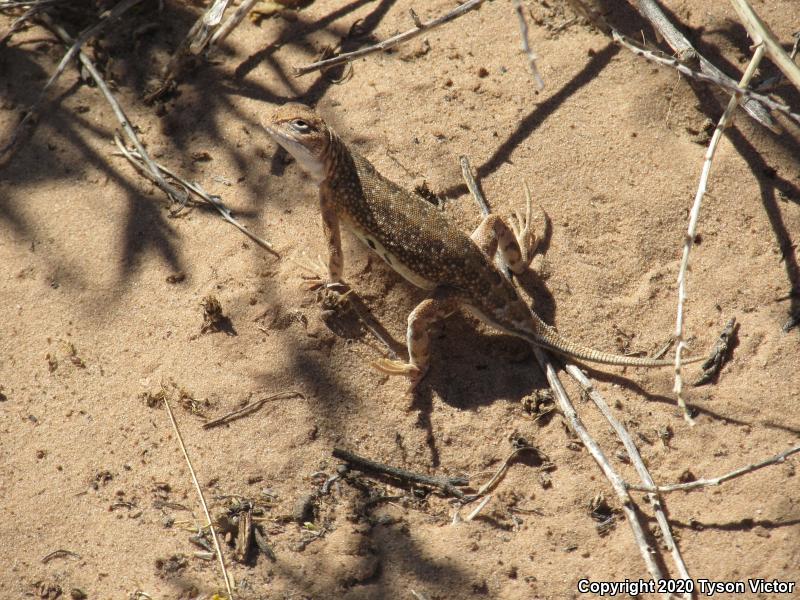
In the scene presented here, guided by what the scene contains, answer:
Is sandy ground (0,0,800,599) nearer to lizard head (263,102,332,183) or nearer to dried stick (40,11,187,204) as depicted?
dried stick (40,11,187,204)

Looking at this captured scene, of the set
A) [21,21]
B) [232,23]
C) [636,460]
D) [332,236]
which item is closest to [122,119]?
[232,23]

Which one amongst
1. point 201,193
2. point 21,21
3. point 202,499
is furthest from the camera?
point 21,21

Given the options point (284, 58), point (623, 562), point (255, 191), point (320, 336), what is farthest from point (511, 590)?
point (284, 58)

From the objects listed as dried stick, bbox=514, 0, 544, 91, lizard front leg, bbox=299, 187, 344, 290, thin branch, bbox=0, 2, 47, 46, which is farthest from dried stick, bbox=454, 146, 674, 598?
thin branch, bbox=0, 2, 47, 46

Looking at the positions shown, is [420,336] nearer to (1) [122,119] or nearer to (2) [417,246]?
(2) [417,246]

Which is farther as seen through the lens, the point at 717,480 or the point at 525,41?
the point at 717,480

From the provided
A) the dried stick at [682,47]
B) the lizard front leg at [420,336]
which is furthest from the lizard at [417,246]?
the dried stick at [682,47]

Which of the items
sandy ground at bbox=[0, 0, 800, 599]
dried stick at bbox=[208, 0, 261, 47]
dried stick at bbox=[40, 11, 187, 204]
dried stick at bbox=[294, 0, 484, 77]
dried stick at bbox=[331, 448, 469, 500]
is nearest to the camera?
sandy ground at bbox=[0, 0, 800, 599]
